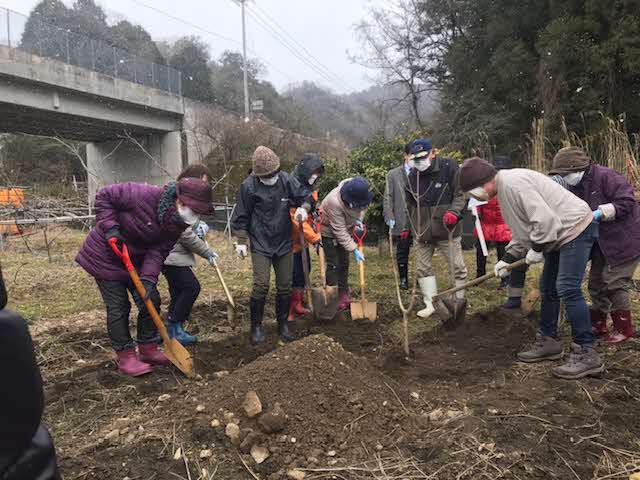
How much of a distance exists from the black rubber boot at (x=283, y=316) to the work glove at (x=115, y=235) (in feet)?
5.09

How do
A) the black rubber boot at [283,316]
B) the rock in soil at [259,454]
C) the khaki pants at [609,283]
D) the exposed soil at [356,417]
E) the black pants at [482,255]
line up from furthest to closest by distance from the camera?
the black pants at [482,255] → the black rubber boot at [283,316] → the khaki pants at [609,283] → the rock in soil at [259,454] → the exposed soil at [356,417]

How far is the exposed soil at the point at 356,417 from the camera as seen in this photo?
2.35 m

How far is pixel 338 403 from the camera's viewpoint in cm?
284

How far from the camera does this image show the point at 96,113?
19250 millimetres

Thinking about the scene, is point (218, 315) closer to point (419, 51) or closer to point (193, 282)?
point (193, 282)

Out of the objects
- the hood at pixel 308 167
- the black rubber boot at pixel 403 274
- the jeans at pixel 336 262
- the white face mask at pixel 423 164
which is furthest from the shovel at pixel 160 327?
the black rubber boot at pixel 403 274

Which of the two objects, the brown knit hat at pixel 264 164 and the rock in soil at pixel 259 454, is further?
the brown knit hat at pixel 264 164

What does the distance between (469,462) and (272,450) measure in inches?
38.5

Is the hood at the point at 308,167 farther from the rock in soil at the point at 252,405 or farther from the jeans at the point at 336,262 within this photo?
the rock in soil at the point at 252,405

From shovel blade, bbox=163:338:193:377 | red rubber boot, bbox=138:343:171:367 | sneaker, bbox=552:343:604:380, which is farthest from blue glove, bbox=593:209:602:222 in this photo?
red rubber boot, bbox=138:343:171:367

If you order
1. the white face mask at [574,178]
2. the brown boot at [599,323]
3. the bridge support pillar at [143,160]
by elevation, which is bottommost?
the brown boot at [599,323]

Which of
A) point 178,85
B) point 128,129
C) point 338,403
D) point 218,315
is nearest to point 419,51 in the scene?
point 178,85

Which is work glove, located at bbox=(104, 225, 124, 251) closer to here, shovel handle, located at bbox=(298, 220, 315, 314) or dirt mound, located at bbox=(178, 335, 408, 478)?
dirt mound, located at bbox=(178, 335, 408, 478)

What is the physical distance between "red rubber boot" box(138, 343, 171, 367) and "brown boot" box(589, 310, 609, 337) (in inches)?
138
